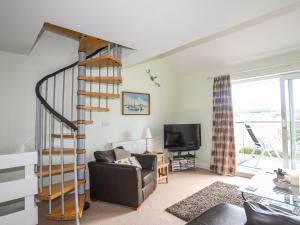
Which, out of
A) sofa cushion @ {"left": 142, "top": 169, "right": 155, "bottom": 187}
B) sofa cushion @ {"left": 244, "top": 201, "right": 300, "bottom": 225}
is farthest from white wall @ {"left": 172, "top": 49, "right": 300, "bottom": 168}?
sofa cushion @ {"left": 244, "top": 201, "right": 300, "bottom": 225}

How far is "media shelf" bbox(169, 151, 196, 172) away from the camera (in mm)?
4758

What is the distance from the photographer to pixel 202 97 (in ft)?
16.9

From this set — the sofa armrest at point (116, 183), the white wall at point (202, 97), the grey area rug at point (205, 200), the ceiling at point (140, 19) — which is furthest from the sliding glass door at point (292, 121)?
the sofa armrest at point (116, 183)

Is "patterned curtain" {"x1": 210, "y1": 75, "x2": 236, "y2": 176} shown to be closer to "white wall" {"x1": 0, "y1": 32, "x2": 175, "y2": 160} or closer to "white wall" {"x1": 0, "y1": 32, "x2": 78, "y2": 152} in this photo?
"white wall" {"x1": 0, "y1": 32, "x2": 175, "y2": 160}

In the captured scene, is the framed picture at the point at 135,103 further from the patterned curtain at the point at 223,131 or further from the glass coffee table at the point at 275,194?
the glass coffee table at the point at 275,194

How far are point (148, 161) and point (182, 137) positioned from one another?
1.54 meters

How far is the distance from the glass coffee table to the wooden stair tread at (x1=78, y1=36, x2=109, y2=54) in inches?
112

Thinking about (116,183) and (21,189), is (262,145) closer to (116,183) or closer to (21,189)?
(116,183)

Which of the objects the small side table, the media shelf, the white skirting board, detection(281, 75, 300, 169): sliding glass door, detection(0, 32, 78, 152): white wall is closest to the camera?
the white skirting board

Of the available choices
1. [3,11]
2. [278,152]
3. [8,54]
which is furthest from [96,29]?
[278,152]

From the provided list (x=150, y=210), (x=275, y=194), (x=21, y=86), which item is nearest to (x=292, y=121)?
(x=275, y=194)

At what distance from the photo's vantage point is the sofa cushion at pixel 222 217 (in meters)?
1.48

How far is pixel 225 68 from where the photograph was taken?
4.73 meters

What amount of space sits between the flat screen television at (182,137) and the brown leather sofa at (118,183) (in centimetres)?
153
